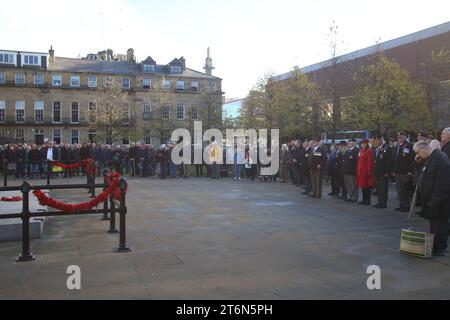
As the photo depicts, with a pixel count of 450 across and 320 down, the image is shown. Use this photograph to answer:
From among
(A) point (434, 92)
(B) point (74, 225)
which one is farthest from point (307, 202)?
(A) point (434, 92)

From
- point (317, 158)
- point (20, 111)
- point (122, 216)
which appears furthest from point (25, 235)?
point (20, 111)

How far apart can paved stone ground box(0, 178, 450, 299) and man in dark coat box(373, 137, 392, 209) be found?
57cm

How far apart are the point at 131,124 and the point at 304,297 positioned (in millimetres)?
63068

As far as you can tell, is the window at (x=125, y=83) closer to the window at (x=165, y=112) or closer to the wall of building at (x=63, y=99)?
the wall of building at (x=63, y=99)

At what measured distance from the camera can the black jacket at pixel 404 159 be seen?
1287cm

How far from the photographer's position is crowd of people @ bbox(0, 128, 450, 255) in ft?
25.1

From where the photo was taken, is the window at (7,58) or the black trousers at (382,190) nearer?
the black trousers at (382,190)

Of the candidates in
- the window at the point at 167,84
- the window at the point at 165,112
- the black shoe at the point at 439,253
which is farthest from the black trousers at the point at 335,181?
the window at the point at 167,84

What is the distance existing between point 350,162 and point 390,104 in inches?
431

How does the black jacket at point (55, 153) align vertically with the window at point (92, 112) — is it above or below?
below

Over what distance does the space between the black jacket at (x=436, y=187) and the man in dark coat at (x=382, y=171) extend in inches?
220

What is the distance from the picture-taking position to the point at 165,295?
18.4ft

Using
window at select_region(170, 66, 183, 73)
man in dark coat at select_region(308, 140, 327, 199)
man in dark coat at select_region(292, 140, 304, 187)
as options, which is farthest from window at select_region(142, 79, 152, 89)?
man in dark coat at select_region(308, 140, 327, 199)
